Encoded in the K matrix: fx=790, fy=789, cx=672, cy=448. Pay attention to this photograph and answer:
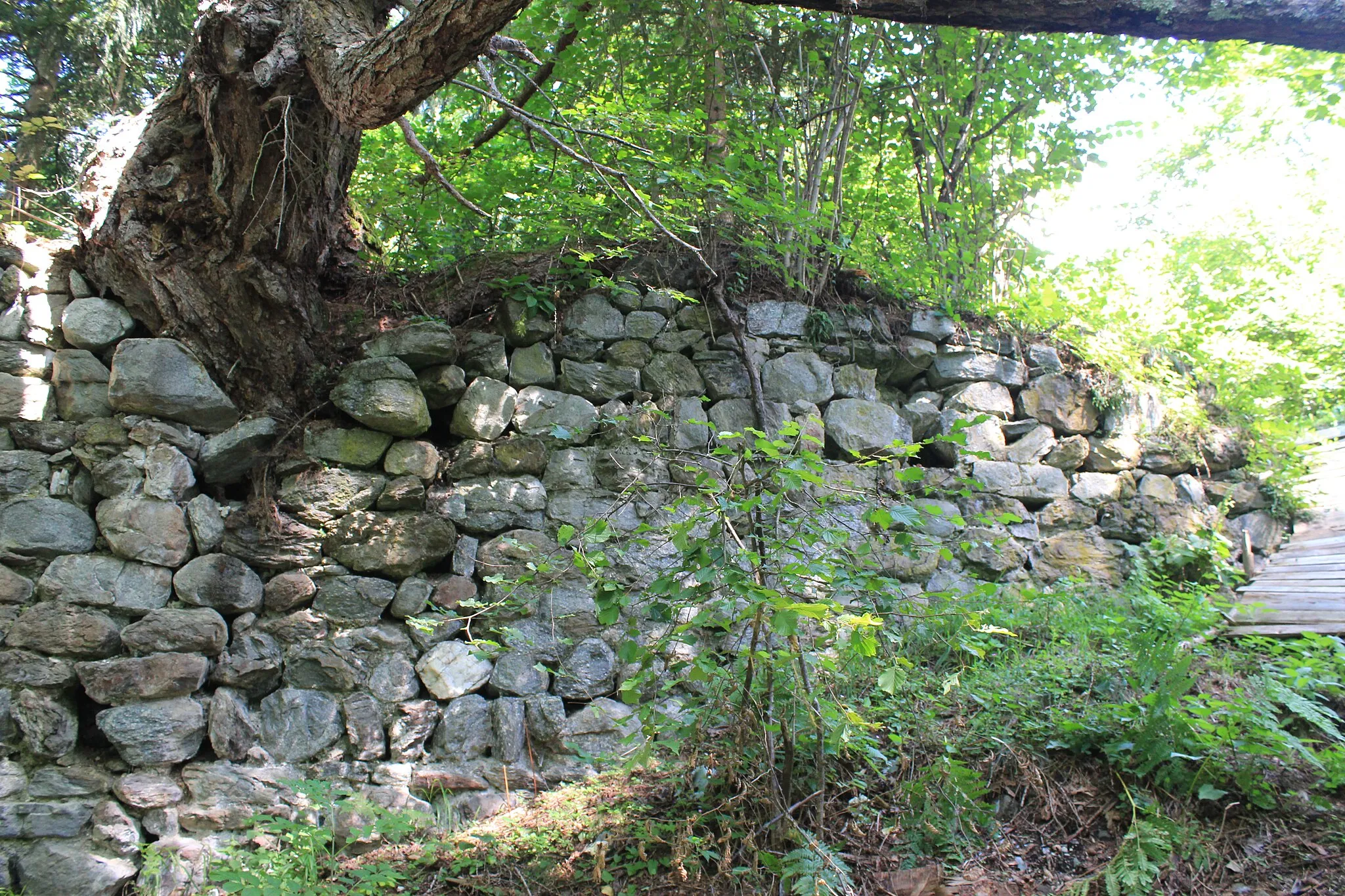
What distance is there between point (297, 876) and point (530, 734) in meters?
1.03

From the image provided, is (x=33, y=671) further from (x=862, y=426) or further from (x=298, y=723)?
(x=862, y=426)

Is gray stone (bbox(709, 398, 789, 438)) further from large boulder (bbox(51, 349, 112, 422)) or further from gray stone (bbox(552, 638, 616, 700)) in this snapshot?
large boulder (bbox(51, 349, 112, 422))

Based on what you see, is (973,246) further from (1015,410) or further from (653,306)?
(653,306)

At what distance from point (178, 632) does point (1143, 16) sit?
4.28 m

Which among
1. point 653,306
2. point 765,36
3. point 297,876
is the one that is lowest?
point 297,876

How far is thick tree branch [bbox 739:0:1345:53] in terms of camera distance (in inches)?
111

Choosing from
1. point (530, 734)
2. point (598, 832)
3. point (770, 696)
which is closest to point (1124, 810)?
point (770, 696)

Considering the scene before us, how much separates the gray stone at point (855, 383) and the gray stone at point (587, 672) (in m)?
1.95

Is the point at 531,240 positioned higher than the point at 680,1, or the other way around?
the point at 680,1

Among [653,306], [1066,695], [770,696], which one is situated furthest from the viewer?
[653,306]

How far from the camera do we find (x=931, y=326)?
4691 millimetres

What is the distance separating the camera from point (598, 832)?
8.52ft

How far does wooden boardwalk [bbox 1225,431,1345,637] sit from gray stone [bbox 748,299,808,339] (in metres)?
2.46

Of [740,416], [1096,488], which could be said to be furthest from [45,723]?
[1096,488]
